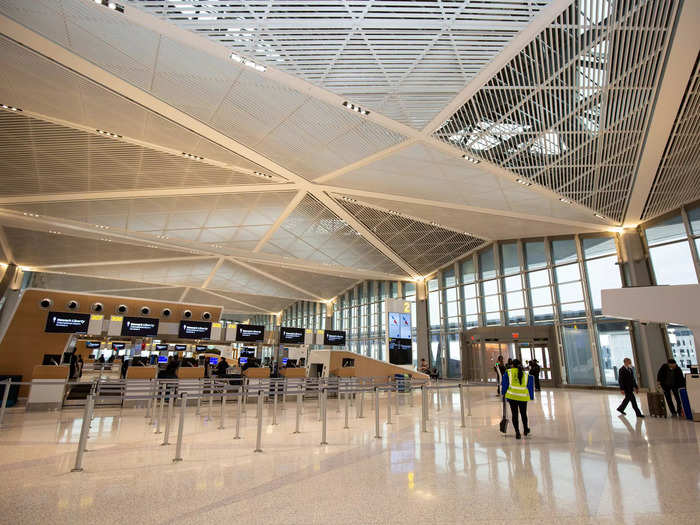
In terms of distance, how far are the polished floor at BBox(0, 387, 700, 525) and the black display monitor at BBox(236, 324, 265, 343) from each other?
969cm

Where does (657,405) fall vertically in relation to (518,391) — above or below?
below

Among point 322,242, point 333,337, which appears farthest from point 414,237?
point 333,337

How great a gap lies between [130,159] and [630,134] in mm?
15939

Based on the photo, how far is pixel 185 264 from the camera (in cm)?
2747

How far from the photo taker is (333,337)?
21906mm

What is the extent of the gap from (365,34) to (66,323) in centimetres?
1306

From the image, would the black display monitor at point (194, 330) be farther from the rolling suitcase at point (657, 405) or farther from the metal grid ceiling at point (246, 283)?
the rolling suitcase at point (657, 405)

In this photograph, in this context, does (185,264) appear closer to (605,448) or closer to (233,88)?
(233,88)

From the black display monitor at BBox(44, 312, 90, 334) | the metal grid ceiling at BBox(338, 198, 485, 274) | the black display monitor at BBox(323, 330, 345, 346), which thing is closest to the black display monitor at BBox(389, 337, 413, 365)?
the black display monitor at BBox(323, 330, 345, 346)

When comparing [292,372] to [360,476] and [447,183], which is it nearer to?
[447,183]

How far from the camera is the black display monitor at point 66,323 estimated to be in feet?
42.7

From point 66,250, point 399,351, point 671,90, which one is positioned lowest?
point 399,351

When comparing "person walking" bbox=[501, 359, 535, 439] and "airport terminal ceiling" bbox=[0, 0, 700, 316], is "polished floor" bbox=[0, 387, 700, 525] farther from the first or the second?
"airport terminal ceiling" bbox=[0, 0, 700, 316]

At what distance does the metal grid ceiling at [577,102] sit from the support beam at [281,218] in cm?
816
